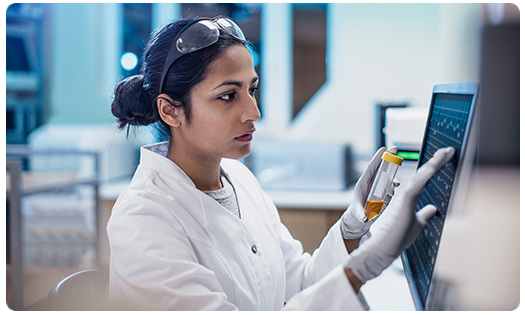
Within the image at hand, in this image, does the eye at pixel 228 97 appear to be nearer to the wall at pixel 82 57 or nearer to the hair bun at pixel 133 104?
the hair bun at pixel 133 104

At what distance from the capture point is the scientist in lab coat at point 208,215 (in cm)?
70

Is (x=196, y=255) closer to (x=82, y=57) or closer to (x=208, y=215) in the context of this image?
(x=208, y=215)

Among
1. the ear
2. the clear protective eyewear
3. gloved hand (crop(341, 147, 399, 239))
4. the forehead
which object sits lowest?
gloved hand (crop(341, 147, 399, 239))

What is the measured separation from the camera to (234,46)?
100 centimetres

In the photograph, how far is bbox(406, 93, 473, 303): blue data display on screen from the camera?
23.9 inches

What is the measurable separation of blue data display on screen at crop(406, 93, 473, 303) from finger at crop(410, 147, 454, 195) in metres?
0.01

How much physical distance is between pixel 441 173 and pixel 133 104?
783 mm

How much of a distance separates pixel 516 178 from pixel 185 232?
0.72 m

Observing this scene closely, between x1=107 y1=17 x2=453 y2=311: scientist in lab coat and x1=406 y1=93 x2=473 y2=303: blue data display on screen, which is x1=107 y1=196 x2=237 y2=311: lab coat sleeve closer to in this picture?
x1=107 y1=17 x2=453 y2=311: scientist in lab coat

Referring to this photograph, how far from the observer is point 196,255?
90 centimetres

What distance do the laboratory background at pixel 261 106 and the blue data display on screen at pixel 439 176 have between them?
0.42 metres

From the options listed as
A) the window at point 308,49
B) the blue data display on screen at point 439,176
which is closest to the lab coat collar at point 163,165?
the blue data display on screen at point 439,176

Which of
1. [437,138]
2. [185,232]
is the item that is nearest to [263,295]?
[185,232]

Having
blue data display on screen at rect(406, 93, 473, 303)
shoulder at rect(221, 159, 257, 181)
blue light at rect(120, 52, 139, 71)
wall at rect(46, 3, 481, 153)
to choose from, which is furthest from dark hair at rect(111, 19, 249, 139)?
blue light at rect(120, 52, 139, 71)
